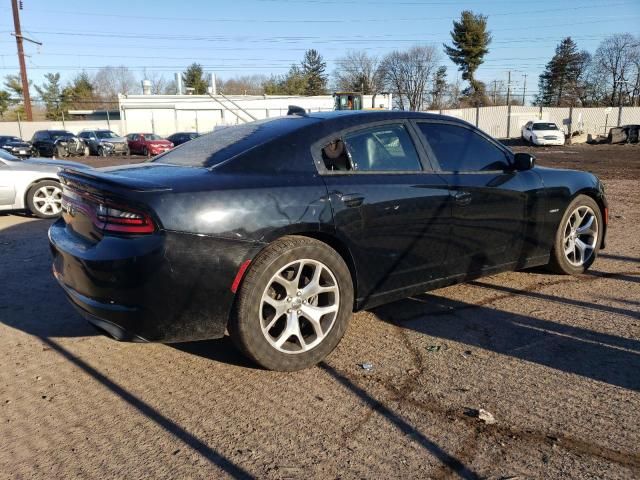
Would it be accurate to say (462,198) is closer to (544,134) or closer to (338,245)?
(338,245)

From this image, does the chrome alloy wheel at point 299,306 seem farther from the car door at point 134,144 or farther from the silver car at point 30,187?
the car door at point 134,144

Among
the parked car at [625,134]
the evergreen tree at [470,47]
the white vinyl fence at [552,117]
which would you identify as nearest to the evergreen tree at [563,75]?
the evergreen tree at [470,47]

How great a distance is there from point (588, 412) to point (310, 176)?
6.59 feet

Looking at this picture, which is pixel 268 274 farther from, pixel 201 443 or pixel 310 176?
pixel 201 443

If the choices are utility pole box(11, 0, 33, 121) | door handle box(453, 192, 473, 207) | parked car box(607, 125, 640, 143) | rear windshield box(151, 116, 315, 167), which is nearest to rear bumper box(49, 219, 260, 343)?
rear windshield box(151, 116, 315, 167)

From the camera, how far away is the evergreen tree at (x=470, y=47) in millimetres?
65438

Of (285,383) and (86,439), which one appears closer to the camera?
(86,439)

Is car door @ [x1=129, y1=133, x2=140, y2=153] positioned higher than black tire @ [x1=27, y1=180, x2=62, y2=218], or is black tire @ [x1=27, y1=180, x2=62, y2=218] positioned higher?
car door @ [x1=129, y1=133, x2=140, y2=153]

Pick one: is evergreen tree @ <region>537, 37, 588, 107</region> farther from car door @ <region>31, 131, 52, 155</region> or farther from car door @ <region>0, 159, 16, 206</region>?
car door @ <region>0, 159, 16, 206</region>

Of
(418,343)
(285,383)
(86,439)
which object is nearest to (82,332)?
(86,439)

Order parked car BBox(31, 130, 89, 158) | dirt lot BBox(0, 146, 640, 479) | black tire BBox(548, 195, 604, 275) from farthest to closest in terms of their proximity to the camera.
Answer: parked car BBox(31, 130, 89, 158)
black tire BBox(548, 195, 604, 275)
dirt lot BBox(0, 146, 640, 479)

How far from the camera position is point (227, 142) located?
3.69m

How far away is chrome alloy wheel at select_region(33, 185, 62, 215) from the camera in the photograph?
873 centimetres

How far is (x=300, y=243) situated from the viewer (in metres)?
3.19
